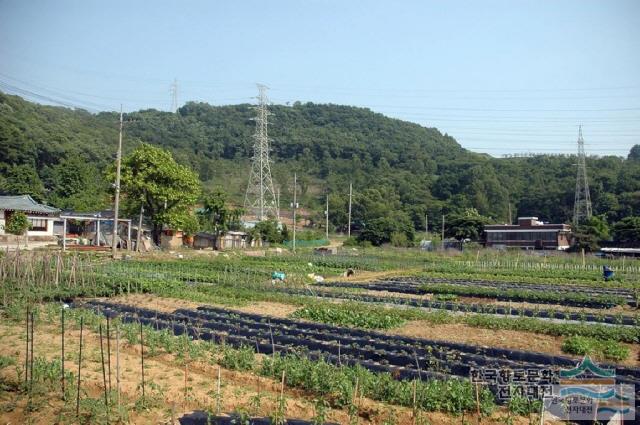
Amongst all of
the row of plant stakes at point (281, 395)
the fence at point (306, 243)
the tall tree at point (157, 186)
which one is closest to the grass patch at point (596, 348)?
the row of plant stakes at point (281, 395)

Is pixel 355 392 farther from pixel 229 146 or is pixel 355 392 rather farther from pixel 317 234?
pixel 229 146

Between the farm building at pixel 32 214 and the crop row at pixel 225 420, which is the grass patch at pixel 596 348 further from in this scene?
the farm building at pixel 32 214

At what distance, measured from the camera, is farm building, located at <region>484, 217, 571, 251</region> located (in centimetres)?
4872

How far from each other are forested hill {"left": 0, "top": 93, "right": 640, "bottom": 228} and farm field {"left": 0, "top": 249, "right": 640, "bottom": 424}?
31.4 meters

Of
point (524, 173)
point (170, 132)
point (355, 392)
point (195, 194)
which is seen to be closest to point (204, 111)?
point (170, 132)

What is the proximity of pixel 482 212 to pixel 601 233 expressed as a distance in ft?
71.3

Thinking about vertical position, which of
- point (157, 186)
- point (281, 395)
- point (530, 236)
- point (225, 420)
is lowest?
point (225, 420)

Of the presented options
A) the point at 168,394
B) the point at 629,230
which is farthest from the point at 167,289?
the point at 629,230

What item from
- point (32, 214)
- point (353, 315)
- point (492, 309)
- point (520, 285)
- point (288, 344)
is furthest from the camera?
point (32, 214)

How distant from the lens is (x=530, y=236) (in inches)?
1967

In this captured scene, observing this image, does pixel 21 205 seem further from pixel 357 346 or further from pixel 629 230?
pixel 629 230

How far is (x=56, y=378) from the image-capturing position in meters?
8.76

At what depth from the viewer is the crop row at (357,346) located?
378 inches

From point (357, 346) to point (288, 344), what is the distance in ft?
4.93
